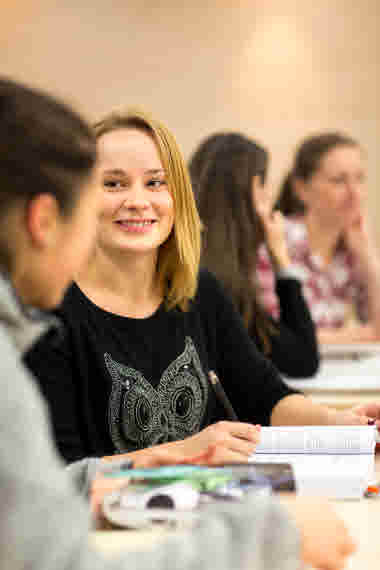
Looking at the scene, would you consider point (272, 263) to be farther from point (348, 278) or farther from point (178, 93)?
Result: point (178, 93)

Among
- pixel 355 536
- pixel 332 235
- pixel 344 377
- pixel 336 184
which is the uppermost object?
pixel 336 184

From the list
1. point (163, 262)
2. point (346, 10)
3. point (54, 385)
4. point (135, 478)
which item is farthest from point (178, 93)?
point (135, 478)

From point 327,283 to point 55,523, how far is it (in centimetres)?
266

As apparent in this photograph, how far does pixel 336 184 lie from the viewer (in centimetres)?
302

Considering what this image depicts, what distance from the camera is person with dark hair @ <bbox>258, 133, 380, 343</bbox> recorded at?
301cm

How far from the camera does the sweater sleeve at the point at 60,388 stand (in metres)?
1.16

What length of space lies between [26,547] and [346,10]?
3817mm

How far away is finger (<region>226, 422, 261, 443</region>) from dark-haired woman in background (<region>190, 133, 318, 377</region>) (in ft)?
3.13

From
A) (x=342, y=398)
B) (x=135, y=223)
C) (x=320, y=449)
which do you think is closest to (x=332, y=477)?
(x=320, y=449)

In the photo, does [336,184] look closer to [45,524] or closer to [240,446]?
[240,446]

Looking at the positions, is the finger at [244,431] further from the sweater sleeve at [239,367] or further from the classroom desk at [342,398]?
the classroom desk at [342,398]

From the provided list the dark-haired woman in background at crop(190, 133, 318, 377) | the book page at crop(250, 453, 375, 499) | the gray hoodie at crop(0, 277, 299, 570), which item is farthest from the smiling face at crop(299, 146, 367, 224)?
the gray hoodie at crop(0, 277, 299, 570)

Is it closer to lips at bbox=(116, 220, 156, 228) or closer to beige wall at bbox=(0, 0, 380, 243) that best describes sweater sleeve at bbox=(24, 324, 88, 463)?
lips at bbox=(116, 220, 156, 228)

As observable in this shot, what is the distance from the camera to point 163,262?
144cm
